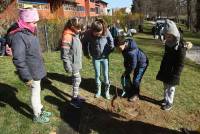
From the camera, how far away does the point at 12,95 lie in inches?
287

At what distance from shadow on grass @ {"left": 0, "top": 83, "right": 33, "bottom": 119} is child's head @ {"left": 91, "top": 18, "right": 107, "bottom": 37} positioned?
203cm

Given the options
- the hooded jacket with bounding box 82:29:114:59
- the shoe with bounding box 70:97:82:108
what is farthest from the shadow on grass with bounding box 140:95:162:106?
the shoe with bounding box 70:97:82:108

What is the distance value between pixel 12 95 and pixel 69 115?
1.56 m

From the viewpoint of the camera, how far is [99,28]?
6742mm

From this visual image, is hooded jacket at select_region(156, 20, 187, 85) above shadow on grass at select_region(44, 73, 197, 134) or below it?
above

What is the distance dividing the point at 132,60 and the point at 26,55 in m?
2.50

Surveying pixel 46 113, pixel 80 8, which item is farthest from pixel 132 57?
pixel 80 8

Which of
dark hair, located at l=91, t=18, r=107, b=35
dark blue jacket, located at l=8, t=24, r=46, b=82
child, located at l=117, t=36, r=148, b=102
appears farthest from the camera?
child, located at l=117, t=36, r=148, b=102

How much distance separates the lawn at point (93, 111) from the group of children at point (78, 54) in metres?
0.24

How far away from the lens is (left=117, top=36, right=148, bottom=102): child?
6969mm

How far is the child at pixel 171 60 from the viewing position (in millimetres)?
6414

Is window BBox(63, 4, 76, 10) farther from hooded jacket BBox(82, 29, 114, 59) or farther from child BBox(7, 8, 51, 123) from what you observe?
child BBox(7, 8, 51, 123)

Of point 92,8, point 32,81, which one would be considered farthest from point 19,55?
point 92,8

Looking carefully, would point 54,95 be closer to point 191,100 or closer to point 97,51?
point 97,51
